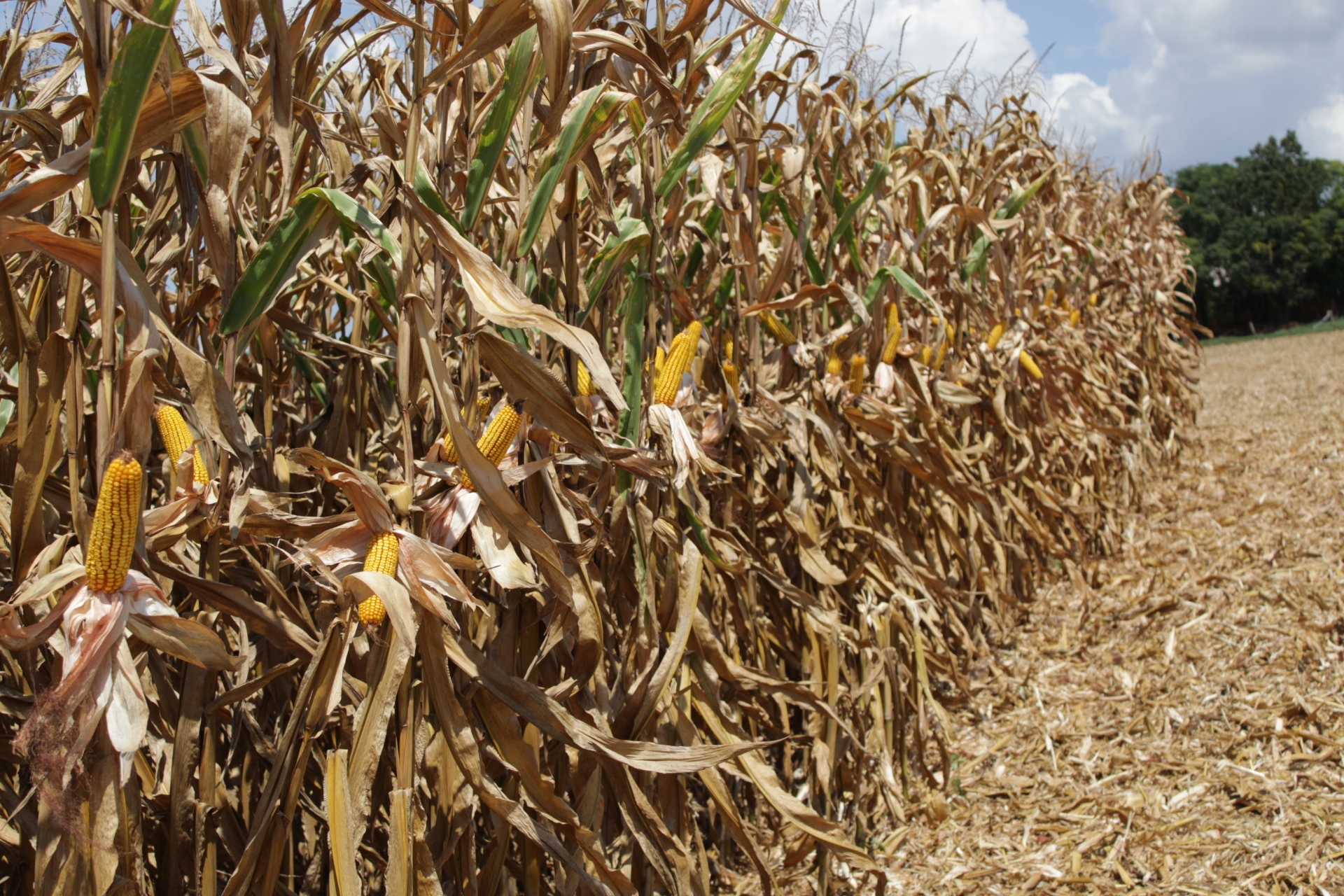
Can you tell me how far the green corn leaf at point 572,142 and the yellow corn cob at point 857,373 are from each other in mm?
1323

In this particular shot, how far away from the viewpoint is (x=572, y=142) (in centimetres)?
119

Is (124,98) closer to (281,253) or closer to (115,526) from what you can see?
(281,253)

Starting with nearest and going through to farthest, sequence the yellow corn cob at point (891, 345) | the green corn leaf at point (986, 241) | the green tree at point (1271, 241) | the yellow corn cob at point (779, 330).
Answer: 1. the yellow corn cob at point (779, 330)
2. the yellow corn cob at point (891, 345)
3. the green corn leaf at point (986, 241)
4. the green tree at point (1271, 241)

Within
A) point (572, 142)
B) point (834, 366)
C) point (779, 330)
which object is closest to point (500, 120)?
point (572, 142)

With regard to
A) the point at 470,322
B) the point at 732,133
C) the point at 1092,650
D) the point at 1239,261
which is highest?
the point at 1239,261

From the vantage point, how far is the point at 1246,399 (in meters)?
8.09

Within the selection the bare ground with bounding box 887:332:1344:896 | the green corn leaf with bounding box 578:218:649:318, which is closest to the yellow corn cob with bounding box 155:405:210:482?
the green corn leaf with bounding box 578:218:649:318

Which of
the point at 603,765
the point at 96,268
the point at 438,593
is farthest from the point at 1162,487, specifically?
the point at 96,268

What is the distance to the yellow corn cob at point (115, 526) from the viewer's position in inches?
32.9

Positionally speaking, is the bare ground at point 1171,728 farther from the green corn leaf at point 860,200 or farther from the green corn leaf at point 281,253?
the green corn leaf at point 281,253

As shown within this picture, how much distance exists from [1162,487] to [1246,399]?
3768 millimetres

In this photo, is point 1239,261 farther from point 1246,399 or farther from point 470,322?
point 470,322

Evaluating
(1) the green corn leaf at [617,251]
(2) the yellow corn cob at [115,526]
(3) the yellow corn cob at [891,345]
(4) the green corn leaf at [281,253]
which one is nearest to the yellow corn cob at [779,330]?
(3) the yellow corn cob at [891,345]

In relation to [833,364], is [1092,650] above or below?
below
